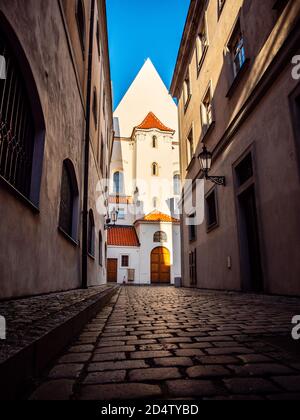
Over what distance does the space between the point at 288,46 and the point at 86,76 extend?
240 inches

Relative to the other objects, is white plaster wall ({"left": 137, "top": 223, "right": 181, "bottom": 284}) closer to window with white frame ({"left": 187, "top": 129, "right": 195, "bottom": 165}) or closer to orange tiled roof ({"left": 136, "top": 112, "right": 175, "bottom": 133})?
orange tiled roof ({"left": 136, "top": 112, "right": 175, "bottom": 133})

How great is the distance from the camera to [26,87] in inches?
167

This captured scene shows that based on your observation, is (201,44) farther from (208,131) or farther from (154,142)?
(154,142)

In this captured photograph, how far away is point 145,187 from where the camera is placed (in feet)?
112

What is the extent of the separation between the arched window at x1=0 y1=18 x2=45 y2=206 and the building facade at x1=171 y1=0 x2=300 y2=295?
4189 mm

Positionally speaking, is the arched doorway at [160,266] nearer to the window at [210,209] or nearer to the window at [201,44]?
the window at [210,209]

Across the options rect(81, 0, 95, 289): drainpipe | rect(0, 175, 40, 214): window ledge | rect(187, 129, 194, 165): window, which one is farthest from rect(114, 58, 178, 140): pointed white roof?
rect(0, 175, 40, 214): window ledge

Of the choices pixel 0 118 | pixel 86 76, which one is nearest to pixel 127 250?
pixel 86 76

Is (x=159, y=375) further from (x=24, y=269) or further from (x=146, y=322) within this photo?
(x=24, y=269)

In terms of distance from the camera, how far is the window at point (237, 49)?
27.5 feet

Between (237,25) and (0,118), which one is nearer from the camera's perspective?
(0,118)

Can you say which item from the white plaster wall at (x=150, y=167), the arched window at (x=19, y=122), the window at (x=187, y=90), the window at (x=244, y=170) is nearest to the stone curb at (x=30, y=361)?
the arched window at (x=19, y=122)

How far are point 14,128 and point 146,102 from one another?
37100mm

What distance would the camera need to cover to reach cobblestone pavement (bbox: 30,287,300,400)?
4.49 ft
